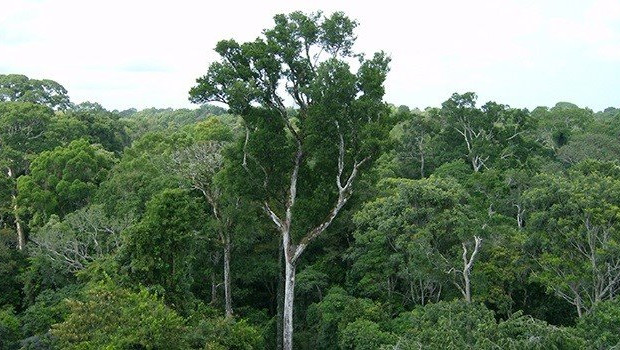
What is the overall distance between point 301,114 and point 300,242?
3432 mm

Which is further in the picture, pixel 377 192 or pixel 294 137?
pixel 377 192

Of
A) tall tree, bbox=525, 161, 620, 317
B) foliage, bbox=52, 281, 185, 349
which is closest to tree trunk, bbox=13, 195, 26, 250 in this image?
foliage, bbox=52, 281, 185, 349

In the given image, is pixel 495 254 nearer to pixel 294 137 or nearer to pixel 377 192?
pixel 377 192

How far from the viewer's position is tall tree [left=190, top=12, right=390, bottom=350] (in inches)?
528

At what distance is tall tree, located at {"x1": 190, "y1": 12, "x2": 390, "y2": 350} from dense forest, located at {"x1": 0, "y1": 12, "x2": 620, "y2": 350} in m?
0.05

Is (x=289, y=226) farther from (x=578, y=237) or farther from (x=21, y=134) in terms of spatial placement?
(x=21, y=134)

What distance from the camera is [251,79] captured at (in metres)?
13.5

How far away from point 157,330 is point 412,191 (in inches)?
313

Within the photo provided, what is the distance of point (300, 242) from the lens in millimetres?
14867

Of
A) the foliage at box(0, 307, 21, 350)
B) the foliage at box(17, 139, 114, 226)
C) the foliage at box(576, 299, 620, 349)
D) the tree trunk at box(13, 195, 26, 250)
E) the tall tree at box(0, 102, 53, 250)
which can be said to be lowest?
the foliage at box(0, 307, 21, 350)

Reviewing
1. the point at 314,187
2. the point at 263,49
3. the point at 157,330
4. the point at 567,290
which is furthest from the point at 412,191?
the point at 157,330

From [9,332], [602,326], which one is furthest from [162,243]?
[602,326]

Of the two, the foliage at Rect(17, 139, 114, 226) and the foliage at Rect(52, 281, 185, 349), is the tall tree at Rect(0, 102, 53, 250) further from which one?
the foliage at Rect(52, 281, 185, 349)

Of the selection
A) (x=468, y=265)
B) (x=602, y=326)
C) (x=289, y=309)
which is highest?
(x=468, y=265)
